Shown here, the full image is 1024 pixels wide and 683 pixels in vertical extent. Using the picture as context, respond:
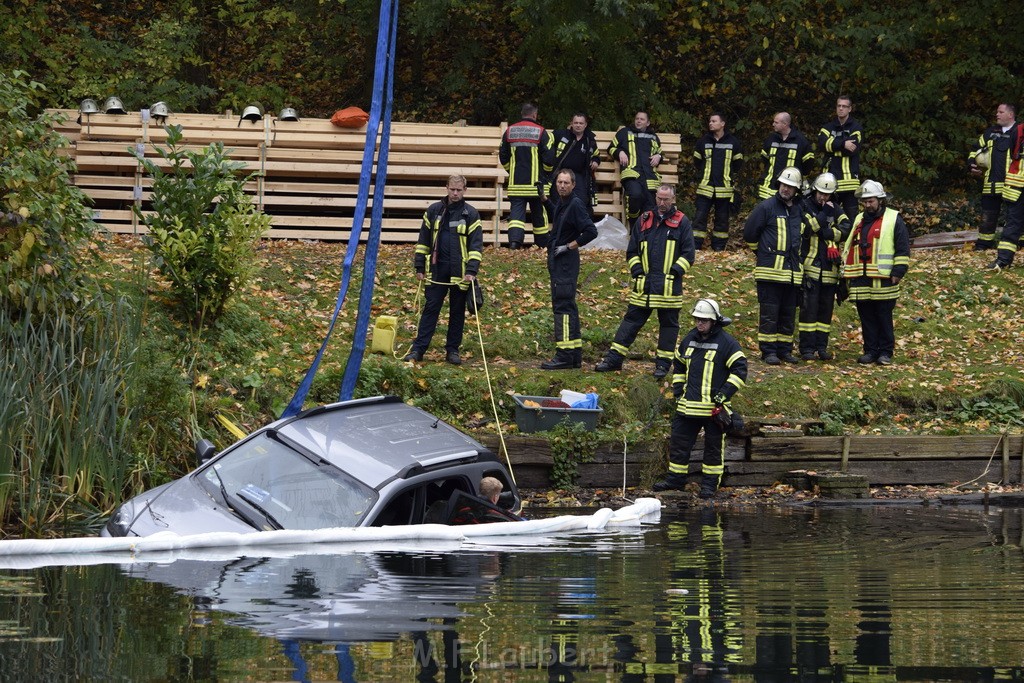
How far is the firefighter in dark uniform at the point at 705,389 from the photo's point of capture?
46.6 feet

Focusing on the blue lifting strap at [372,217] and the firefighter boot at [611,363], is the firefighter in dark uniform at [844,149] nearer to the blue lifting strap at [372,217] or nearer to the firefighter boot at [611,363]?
the firefighter boot at [611,363]

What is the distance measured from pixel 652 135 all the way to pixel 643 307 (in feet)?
21.3

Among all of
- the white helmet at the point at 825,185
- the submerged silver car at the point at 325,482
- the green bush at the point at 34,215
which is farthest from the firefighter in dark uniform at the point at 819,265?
the green bush at the point at 34,215

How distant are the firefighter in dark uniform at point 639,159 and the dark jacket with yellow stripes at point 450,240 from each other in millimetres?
6483

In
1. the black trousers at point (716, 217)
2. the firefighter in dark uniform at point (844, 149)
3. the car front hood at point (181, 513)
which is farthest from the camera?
the black trousers at point (716, 217)

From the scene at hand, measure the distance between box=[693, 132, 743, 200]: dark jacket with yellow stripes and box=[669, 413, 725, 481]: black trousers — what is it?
8284 mm

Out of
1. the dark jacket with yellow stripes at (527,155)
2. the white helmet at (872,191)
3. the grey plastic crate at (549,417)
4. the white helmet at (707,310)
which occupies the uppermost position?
the dark jacket with yellow stripes at (527,155)

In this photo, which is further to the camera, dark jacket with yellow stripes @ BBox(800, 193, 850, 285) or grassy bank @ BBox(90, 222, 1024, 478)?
dark jacket with yellow stripes @ BBox(800, 193, 850, 285)

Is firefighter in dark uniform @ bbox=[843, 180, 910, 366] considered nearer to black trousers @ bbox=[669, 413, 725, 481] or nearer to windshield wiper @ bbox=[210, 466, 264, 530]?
black trousers @ bbox=[669, 413, 725, 481]

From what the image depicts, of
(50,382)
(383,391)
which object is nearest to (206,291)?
(383,391)

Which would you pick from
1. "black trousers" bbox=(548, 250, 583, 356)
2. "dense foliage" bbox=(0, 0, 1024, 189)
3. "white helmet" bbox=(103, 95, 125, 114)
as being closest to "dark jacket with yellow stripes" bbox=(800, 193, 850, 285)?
"black trousers" bbox=(548, 250, 583, 356)

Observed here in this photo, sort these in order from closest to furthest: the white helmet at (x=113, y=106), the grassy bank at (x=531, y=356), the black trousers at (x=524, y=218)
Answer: the grassy bank at (x=531, y=356) → the black trousers at (x=524, y=218) → the white helmet at (x=113, y=106)

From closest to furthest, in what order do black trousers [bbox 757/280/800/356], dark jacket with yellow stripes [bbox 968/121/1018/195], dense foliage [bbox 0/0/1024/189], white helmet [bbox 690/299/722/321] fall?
white helmet [bbox 690/299/722/321] < black trousers [bbox 757/280/800/356] < dark jacket with yellow stripes [bbox 968/121/1018/195] < dense foliage [bbox 0/0/1024/189]

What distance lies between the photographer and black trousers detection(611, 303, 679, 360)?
16.2 metres
